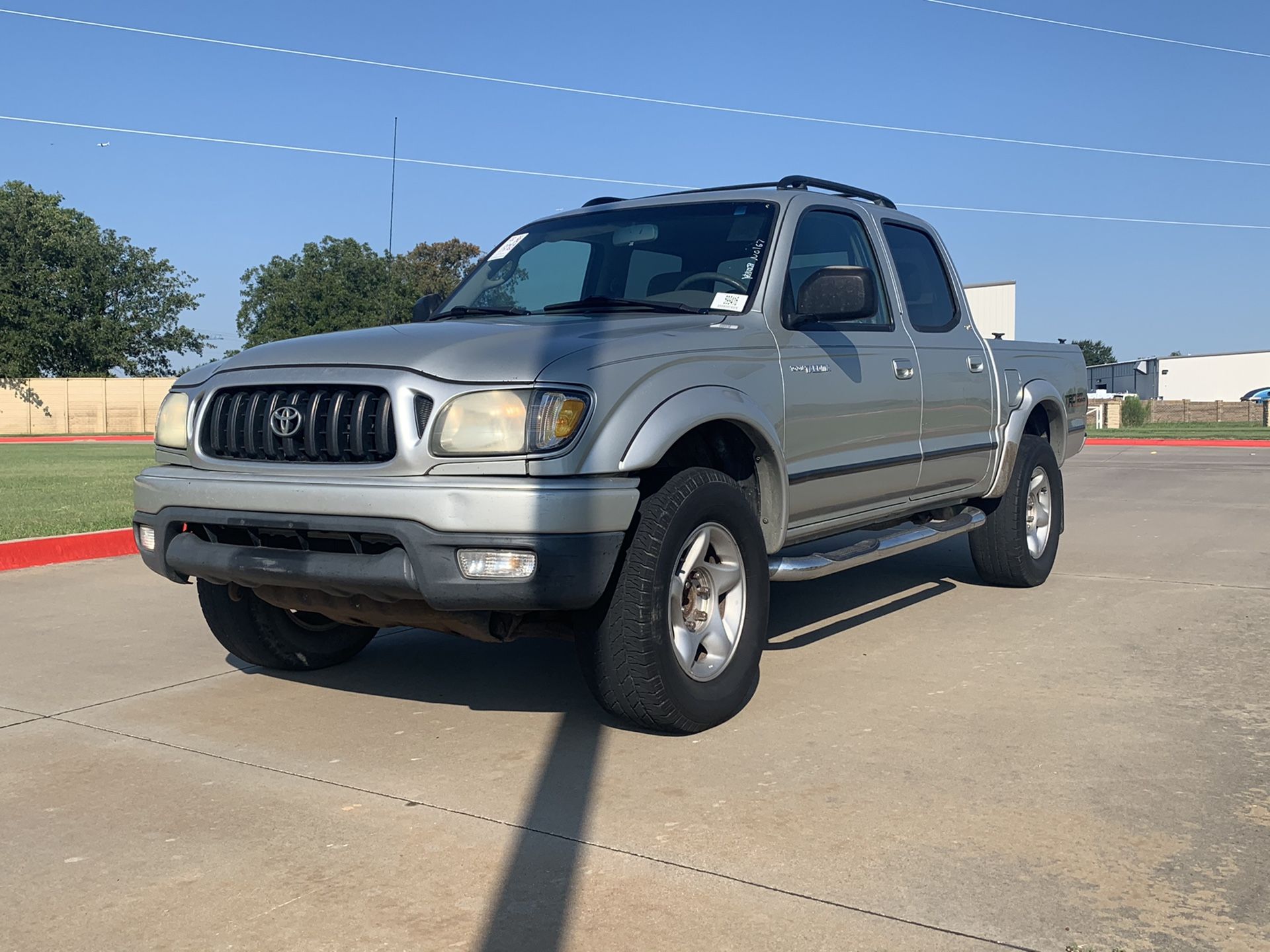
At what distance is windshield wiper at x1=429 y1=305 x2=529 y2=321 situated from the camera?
5.45m

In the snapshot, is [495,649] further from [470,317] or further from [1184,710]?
[1184,710]

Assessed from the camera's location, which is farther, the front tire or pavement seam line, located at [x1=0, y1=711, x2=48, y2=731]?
pavement seam line, located at [x1=0, y1=711, x2=48, y2=731]

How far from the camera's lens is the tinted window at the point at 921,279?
6383 mm

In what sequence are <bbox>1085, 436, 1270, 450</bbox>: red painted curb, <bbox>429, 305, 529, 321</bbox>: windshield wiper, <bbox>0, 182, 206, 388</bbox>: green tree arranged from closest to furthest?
<bbox>429, 305, 529, 321</bbox>: windshield wiper < <bbox>1085, 436, 1270, 450</bbox>: red painted curb < <bbox>0, 182, 206, 388</bbox>: green tree

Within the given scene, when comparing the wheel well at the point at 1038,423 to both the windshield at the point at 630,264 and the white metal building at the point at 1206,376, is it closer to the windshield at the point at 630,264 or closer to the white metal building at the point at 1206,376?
the windshield at the point at 630,264

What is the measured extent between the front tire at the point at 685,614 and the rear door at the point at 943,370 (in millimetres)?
1845

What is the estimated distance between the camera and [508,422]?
3961mm

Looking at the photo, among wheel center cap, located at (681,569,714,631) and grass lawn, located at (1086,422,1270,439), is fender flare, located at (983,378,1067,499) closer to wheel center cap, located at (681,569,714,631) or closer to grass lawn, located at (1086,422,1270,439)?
wheel center cap, located at (681,569,714,631)

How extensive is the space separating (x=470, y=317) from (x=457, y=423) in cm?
162

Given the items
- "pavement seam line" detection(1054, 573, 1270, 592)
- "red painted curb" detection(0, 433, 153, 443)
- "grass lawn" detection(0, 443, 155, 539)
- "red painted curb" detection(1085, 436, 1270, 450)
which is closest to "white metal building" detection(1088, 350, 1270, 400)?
"red painted curb" detection(1085, 436, 1270, 450)

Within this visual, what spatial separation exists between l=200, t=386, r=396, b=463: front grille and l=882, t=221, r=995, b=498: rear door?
2980 mm

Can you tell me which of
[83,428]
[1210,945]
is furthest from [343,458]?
[83,428]

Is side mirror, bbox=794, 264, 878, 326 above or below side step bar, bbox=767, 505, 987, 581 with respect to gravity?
above

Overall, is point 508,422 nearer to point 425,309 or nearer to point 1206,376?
point 425,309
